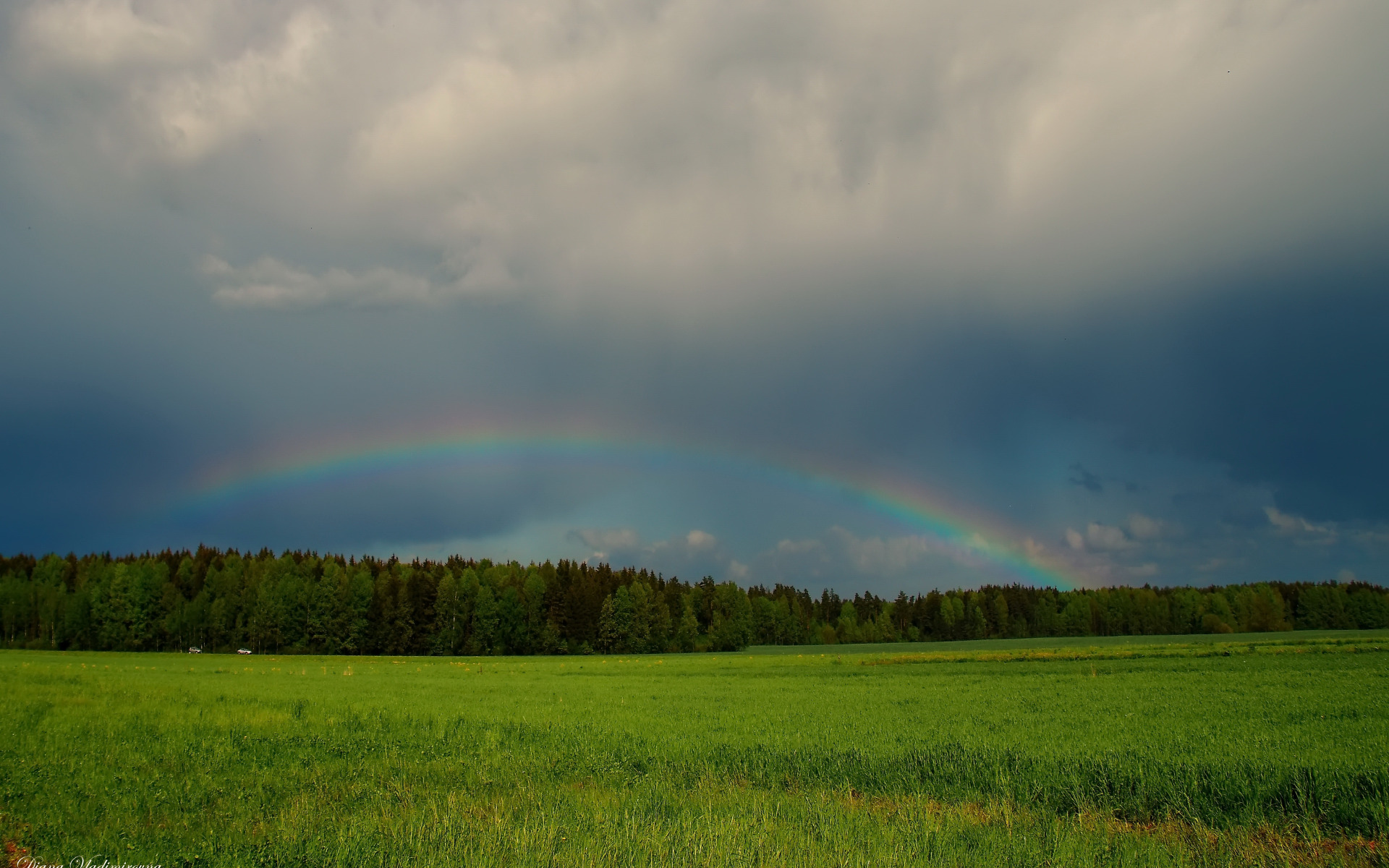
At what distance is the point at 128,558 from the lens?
156875 millimetres

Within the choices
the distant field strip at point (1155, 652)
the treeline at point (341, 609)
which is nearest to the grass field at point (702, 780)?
the distant field strip at point (1155, 652)

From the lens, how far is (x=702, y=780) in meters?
15.3

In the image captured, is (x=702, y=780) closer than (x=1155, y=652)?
Yes

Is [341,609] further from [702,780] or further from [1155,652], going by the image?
[702,780]

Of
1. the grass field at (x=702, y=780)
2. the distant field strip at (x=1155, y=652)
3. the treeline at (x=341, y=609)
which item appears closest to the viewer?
the grass field at (x=702, y=780)

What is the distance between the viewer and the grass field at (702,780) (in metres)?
10.1

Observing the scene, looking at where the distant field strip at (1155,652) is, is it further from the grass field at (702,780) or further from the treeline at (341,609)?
the treeline at (341,609)

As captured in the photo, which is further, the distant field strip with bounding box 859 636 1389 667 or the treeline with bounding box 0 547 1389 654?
the treeline with bounding box 0 547 1389 654

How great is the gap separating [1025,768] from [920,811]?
434cm

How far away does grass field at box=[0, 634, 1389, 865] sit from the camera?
33.0 feet

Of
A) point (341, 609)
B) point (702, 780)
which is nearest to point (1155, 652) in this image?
point (702, 780)

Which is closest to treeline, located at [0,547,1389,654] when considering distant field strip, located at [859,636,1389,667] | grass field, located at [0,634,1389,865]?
distant field strip, located at [859,636,1389,667]

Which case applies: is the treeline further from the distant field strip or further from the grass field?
the grass field

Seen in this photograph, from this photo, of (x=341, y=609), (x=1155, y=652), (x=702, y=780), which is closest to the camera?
(x=702, y=780)
